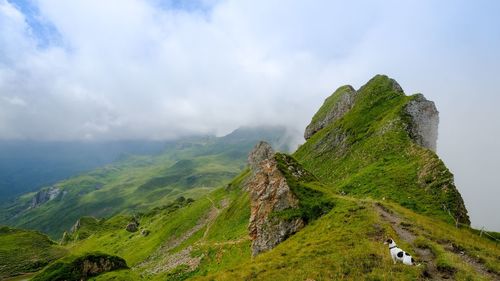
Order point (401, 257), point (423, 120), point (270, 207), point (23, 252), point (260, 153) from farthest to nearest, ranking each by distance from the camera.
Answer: point (23, 252) < point (260, 153) < point (423, 120) < point (270, 207) < point (401, 257)

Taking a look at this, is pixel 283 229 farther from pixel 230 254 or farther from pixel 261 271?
pixel 230 254

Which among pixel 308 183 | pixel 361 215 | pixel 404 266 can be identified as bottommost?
pixel 404 266

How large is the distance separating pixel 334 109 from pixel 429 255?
10896 cm

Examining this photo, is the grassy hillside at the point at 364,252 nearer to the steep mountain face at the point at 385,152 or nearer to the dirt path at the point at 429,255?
the dirt path at the point at 429,255

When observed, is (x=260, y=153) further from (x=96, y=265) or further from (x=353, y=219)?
(x=353, y=219)

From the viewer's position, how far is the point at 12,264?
12588cm


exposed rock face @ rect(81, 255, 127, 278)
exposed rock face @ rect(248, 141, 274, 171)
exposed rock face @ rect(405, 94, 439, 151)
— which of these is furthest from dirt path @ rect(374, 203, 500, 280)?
exposed rock face @ rect(248, 141, 274, 171)

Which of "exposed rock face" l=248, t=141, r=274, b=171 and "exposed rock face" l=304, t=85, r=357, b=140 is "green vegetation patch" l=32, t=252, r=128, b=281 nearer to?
"exposed rock face" l=248, t=141, r=274, b=171

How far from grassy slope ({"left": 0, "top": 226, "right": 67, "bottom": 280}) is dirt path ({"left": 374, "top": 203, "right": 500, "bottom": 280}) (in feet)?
435

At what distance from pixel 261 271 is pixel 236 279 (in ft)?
7.20

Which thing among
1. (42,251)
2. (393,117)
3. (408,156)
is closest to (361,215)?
(408,156)

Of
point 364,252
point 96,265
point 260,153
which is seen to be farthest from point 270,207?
point 260,153

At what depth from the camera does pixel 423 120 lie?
84750 millimetres

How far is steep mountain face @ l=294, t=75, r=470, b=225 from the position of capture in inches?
1943
